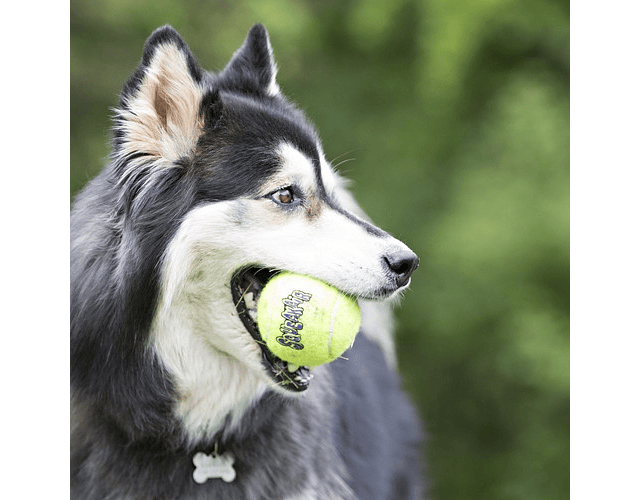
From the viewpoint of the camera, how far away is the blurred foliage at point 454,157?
4645mm

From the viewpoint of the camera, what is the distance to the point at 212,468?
2.27m

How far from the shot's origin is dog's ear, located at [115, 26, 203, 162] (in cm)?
209

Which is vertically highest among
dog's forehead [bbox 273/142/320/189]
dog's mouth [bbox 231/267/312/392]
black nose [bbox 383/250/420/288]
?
dog's forehead [bbox 273/142/320/189]

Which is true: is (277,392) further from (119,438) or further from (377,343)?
(377,343)

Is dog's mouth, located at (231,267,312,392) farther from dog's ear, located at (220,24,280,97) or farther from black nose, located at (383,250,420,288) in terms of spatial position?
dog's ear, located at (220,24,280,97)

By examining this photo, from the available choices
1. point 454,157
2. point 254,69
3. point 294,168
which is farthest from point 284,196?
point 454,157

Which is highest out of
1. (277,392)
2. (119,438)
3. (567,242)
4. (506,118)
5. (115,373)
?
(506,118)

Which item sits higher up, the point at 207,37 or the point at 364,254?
the point at 207,37

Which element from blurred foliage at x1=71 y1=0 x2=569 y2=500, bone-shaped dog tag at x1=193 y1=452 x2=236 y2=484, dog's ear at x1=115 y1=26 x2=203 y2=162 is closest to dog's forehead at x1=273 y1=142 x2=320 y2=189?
dog's ear at x1=115 y1=26 x2=203 y2=162

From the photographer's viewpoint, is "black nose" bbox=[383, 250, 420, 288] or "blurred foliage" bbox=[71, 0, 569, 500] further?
"blurred foliage" bbox=[71, 0, 569, 500]

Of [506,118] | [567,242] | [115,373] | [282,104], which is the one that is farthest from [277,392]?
[506,118]

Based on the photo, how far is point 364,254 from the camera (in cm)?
203

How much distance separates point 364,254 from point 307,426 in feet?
2.65

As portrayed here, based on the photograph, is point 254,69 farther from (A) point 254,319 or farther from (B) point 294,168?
(A) point 254,319
